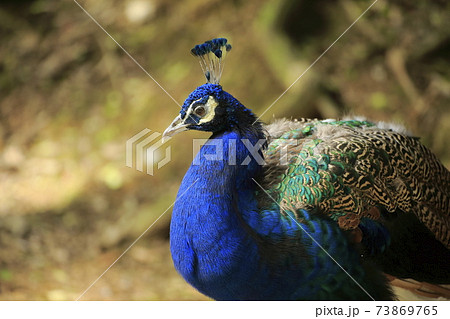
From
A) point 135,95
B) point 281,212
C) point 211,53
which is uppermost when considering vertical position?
point 135,95

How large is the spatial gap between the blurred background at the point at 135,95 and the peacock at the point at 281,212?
1.46 meters

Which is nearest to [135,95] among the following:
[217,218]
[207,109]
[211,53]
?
[211,53]

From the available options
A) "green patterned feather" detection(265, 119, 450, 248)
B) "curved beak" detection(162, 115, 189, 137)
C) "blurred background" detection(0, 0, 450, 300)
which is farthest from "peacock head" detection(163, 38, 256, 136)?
"blurred background" detection(0, 0, 450, 300)

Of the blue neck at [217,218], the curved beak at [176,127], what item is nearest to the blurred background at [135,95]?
the blue neck at [217,218]

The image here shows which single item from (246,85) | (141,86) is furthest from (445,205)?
(141,86)

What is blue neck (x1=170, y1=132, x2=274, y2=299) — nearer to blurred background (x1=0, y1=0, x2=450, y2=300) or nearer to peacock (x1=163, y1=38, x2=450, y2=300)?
peacock (x1=163, y1=38, x2=450, y2=300)

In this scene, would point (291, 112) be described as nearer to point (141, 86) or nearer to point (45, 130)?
point (141, 86)

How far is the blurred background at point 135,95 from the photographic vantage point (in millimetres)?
4059

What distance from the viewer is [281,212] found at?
2.25m

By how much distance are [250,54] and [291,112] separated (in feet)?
2.06

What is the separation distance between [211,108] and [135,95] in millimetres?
2753

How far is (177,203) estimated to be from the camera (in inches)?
90.8

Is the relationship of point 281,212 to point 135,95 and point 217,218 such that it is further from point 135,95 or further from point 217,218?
point 135,95

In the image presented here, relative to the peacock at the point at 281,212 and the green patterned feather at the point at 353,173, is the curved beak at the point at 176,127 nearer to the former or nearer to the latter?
the peacock at the point at 281,212
